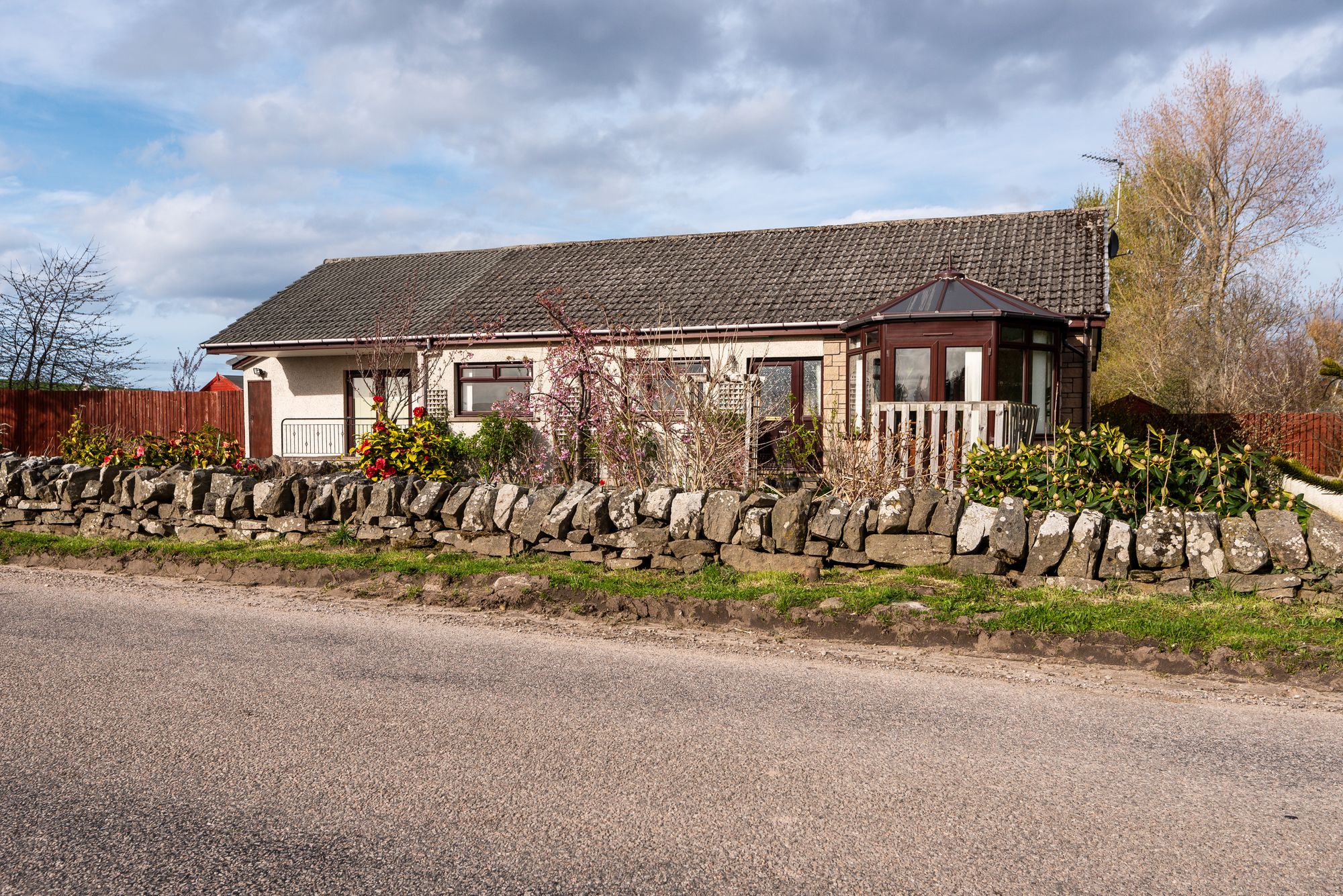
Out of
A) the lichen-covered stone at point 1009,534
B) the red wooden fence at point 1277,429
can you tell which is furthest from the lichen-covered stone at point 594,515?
the red wooden fence at point 1277,429

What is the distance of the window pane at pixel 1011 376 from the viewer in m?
13.8

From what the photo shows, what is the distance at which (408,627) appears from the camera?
21.7 ft

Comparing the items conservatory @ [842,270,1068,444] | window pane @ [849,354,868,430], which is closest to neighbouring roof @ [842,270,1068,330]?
conservatory @ [842,270,1068,444]

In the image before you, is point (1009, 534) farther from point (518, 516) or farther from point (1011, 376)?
point (1011, 376)

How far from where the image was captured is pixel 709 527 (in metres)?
8.09

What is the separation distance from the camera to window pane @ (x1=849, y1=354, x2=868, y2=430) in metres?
15.2

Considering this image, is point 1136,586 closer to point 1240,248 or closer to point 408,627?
point 408,627

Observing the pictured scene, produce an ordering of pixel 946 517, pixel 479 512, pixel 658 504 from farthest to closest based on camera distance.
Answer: pixel 479 512 < pixel 658 504 < pixel 946 517

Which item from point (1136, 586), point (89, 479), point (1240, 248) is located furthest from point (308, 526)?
point (1240, 248)

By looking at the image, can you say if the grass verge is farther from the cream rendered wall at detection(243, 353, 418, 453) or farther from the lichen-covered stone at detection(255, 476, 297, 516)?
the cream rendered wall at detection(243, 353, 418, 453)

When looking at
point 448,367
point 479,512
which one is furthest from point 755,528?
point 448,367

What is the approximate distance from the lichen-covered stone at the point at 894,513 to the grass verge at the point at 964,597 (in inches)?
13.8

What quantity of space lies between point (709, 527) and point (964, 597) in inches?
88.5

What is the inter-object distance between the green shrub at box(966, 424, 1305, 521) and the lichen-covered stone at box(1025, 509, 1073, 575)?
2.13 ft
